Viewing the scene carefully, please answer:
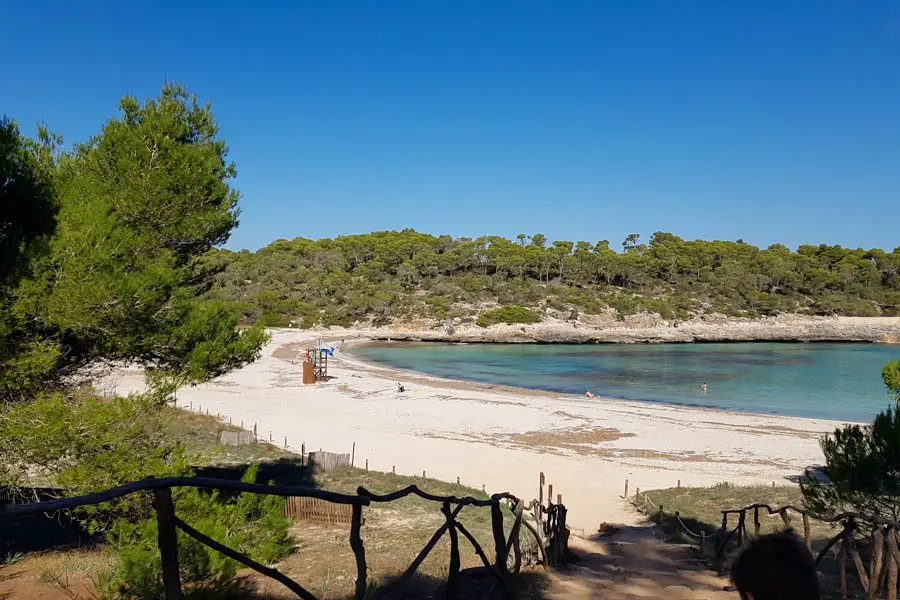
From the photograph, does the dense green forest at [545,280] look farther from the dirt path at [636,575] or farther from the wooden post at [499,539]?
the wooden post at [499,539]

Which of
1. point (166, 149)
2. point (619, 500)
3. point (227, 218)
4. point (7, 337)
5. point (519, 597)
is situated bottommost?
point (619, 500)

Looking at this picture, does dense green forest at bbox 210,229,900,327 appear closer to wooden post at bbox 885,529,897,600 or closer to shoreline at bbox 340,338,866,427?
shoreline at bbox 340,338,866,427

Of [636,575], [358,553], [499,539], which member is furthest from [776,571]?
[636,575]

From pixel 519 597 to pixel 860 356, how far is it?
60.5 metres

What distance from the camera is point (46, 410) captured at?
6.38 metres

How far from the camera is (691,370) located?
44.3m

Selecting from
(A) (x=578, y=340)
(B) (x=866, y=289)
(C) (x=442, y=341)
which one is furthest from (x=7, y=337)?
(B) (x=866, y=289)

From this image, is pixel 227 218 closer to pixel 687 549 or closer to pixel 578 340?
pixel 687 549

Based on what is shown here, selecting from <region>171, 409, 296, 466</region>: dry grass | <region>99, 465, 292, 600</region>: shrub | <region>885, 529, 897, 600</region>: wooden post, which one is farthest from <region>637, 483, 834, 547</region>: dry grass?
<region>171, 409, 296, 466</region>: dry grass

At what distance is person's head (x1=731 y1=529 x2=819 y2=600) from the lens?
181 cm

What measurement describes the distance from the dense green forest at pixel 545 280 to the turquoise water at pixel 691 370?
39.0 feet

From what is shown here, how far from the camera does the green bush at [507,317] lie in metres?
68.8

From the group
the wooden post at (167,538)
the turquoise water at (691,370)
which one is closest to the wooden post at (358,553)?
the wooden post at (167,538)

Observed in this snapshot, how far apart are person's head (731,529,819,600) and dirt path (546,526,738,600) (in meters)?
3.82
